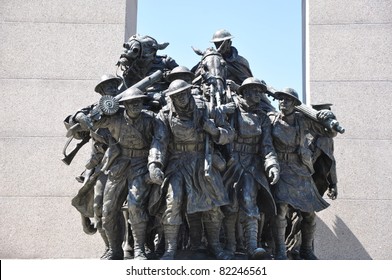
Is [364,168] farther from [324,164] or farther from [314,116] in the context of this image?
[314,116]

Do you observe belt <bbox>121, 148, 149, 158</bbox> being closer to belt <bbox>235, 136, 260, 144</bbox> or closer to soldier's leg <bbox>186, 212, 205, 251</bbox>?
soldier's leg <bbox>186, 212, 205, 251</bbox>

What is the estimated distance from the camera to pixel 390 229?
10461 mm

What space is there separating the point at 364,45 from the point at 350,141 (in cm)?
145

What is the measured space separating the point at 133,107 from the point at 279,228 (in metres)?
2.06

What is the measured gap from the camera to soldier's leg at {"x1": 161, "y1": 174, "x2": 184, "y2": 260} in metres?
7.89

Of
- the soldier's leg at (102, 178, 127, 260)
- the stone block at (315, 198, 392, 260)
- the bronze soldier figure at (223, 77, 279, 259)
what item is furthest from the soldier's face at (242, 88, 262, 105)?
the stone block at (315, 198, 392, 260)

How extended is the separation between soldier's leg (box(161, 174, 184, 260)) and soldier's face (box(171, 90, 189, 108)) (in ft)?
2.68

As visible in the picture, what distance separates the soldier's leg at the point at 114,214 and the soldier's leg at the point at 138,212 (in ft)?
0.69

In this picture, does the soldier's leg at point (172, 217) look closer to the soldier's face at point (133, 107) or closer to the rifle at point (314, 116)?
the soldier's face at point (133, 107)

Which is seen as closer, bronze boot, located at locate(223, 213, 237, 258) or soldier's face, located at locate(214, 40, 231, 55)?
bronze boot, located at locate(223, 213, 237, 258)

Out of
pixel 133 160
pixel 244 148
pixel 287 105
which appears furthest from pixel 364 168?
pixel 133 160

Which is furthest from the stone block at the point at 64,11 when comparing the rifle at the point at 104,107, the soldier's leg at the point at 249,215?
the soldier's leg at the point at 249,215
